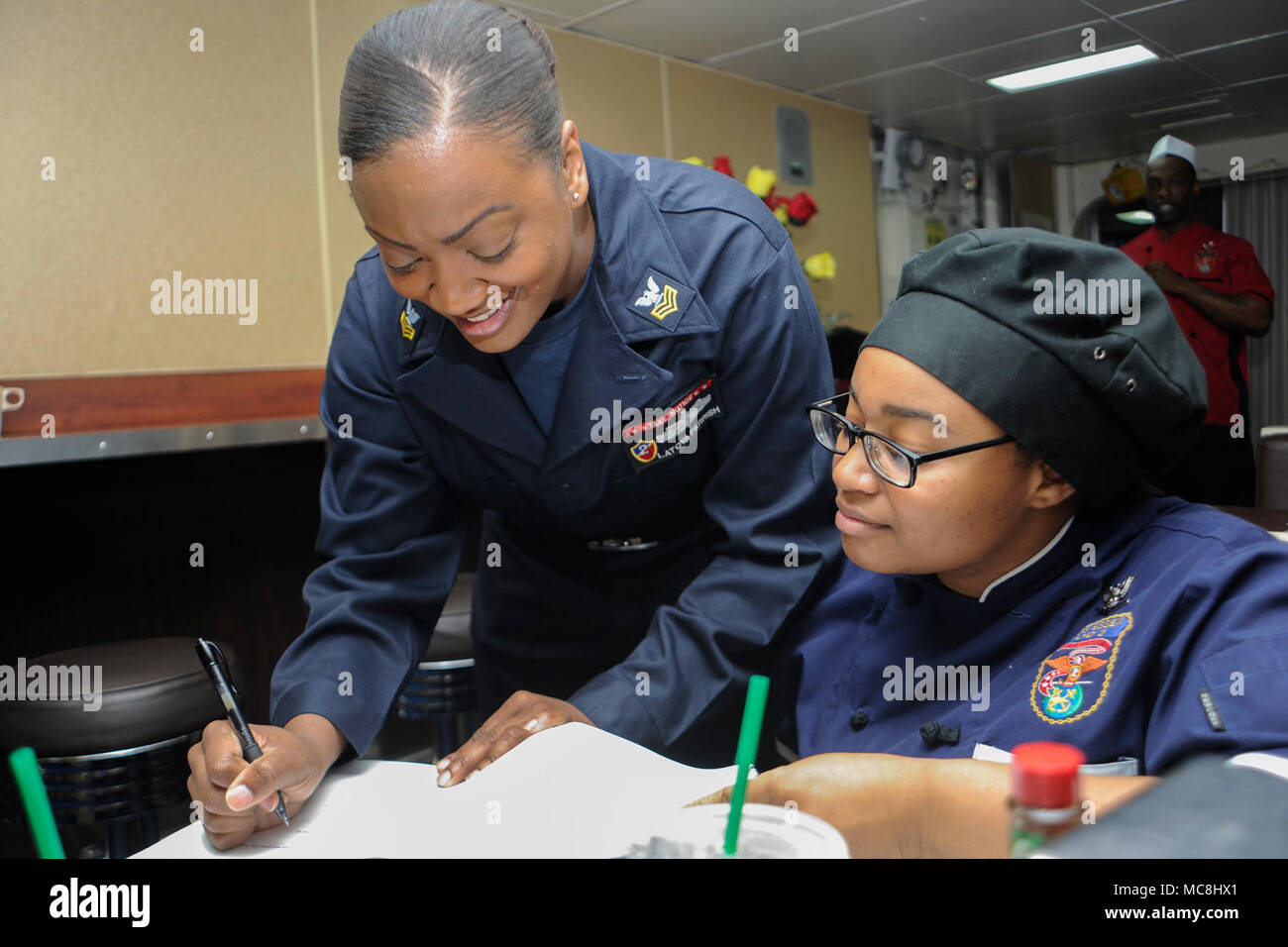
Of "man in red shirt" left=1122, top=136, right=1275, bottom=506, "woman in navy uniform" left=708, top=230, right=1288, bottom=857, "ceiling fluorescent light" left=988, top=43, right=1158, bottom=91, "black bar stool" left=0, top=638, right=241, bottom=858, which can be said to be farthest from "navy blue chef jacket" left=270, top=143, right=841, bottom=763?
"ceiling fluorescent light" left=988, top=43, right=1158, bottom=91

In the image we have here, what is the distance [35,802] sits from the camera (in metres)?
0.48

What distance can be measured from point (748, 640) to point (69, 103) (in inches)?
103

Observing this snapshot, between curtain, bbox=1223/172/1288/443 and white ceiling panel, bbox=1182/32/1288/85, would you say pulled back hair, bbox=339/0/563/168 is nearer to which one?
white ceiling panel, bbox=1182/32/1288/85

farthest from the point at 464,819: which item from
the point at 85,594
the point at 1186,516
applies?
the point at 85,594

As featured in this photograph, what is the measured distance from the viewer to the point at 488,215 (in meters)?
0.93

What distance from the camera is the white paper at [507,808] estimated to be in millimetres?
768

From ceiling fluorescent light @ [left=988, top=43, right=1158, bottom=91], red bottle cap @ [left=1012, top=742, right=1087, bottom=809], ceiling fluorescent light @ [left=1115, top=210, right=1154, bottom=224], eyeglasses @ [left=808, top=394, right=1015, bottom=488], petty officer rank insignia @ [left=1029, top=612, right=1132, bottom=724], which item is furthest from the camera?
ceiling fluorescent light @ [left=1115, top=210, right=1154, bottom=224]

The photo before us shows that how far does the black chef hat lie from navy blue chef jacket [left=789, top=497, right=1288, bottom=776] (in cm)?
9

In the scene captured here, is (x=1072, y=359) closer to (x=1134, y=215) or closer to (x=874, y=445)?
(x=874, y=445)

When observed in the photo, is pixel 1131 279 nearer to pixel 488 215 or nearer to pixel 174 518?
pixel 488 215

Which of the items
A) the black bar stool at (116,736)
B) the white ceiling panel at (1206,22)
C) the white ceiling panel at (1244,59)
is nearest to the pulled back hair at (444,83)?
the black bar stool at (116,736)

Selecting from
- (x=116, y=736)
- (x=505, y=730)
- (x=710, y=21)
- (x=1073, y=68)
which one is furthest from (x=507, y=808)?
(x=1073, y=68)

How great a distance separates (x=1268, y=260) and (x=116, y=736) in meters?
8.81

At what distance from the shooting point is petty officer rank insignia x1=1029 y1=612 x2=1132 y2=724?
33.8 inches
